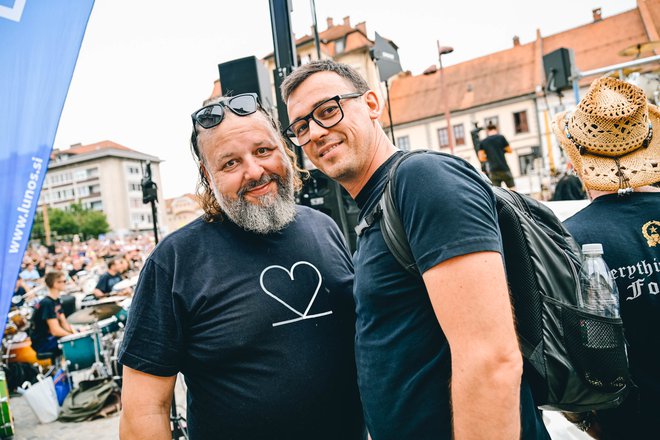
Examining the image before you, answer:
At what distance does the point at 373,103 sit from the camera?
156cm

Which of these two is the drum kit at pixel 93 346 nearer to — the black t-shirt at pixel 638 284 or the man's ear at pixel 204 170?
the man's ear at pixel 204 170

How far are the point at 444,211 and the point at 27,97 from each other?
1768mm

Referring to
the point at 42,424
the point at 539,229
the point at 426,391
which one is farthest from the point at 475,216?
the point at 42,424

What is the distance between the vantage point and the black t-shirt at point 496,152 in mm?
9336

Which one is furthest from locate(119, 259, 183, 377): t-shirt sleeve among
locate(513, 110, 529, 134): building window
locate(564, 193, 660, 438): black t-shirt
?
locate(513, 110, 529, 134): building window

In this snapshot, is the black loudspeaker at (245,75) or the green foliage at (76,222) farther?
the green foliage at (76,222)

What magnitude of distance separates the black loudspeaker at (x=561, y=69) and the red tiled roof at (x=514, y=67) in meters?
27.3

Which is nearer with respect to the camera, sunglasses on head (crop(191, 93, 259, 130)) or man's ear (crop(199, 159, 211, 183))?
sunglasses on head (crop(191, 93, 259, 130))

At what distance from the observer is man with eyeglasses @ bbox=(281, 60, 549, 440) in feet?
3.20

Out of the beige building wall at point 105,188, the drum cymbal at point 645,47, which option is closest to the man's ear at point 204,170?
the drum cymbal at point 645,47

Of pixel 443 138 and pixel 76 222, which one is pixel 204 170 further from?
pixel 76 222

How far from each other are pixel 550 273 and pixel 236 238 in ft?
3.84

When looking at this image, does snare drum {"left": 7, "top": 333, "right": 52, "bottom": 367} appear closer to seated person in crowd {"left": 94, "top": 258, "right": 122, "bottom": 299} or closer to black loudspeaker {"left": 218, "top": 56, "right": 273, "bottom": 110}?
seated person in crowd {"left": 94, "top": 258, "right": 122, "bottom": 299}

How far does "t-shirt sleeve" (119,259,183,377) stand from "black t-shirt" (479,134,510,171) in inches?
356
